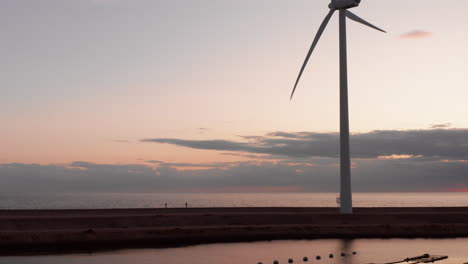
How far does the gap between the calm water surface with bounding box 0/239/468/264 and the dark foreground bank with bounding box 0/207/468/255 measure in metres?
3.45

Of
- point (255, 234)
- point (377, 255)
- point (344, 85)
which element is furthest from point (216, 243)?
point (344, 85)

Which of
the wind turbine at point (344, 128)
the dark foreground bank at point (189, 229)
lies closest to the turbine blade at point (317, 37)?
the wind turbine at point (344, 128)

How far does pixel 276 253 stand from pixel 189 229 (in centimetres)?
1088

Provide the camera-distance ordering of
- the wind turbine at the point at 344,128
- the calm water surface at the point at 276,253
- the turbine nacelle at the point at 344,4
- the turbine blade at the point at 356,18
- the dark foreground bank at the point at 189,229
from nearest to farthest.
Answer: the calm water surface at the point at 276,253, the dark foreground bank at the point at 189,229, the wind turbine at the point at 344,128, the turbine nacelle at the point at 344,4, the turbine blade at the point at 356,18

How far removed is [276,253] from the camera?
4056 centimetres

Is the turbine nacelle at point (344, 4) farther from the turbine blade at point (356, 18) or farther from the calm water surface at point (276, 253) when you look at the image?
the calm water surface at point (276, 253)

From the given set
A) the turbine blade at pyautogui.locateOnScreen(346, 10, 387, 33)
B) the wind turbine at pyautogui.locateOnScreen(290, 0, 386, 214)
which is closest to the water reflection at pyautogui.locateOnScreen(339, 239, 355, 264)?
the wind turbine at pyautogui.locateOnScreen(290, 0, 386, 214)

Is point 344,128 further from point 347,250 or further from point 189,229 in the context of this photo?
point 189,229

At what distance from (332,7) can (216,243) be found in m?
28.7

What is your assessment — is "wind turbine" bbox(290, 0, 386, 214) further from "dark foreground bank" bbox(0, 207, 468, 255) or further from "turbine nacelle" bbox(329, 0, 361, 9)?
"dark foreground bank" bbox(0, 207, 468, 255)

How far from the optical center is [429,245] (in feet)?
150

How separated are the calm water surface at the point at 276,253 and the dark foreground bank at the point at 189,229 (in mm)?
3449

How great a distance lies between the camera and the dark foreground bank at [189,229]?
44.4 metres

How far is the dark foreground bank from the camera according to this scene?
146 ft
